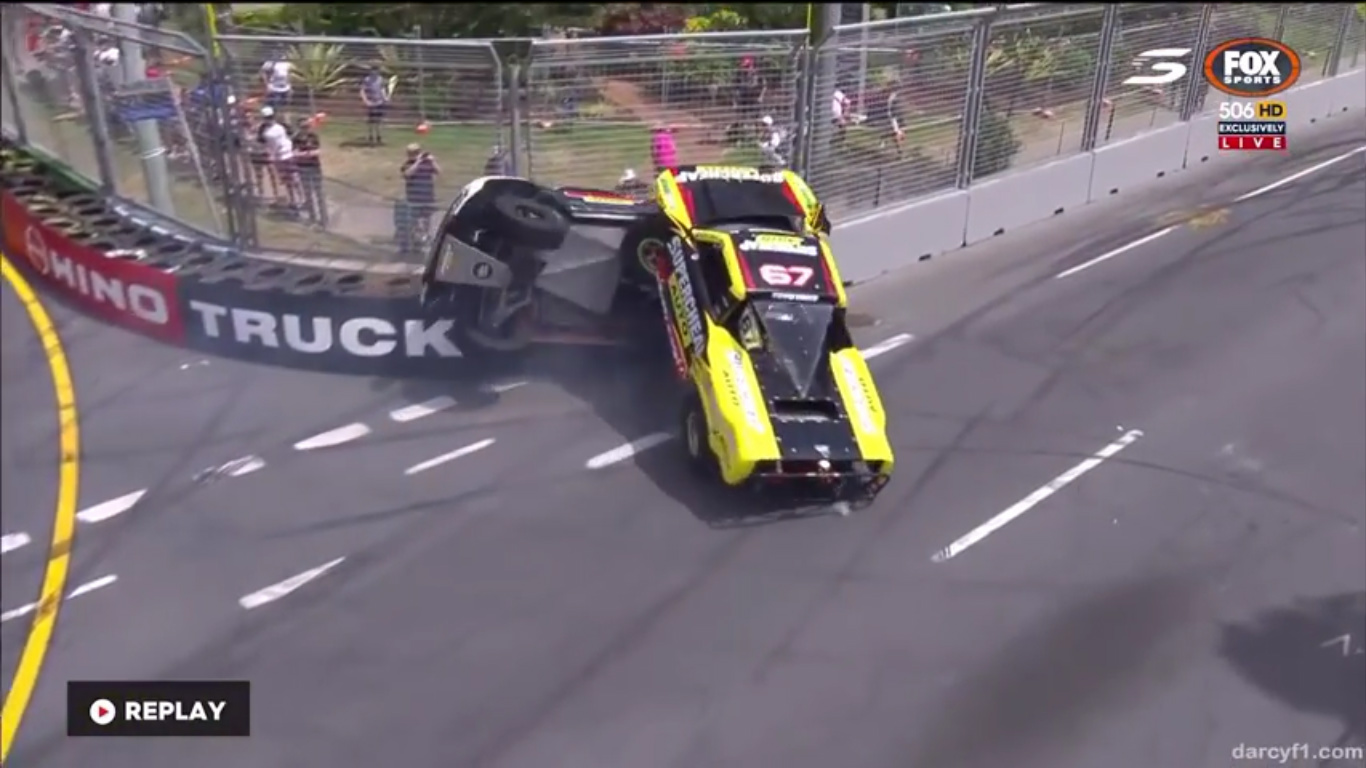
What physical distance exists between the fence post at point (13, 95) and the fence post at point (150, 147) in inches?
149

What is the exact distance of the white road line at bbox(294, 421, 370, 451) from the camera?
1026cm

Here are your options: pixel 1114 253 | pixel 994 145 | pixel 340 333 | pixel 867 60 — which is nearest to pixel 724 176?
pixel 867 60

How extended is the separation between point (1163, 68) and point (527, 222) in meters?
8.61

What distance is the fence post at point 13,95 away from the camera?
15602mm

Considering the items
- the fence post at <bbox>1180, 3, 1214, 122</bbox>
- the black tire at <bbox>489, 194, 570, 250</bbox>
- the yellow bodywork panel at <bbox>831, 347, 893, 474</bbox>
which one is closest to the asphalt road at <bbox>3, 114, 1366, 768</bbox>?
the yellow bodywork panel at <bbox>831, 347, 893, 474</bbox>

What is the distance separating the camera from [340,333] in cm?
1135

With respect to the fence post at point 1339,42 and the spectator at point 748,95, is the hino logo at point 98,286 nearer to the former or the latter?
the spectator at point 748,95

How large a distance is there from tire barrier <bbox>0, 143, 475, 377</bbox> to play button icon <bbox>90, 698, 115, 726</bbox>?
15.1ft

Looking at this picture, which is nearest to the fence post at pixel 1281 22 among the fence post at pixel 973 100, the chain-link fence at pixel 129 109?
the fence post at pixel 973 100

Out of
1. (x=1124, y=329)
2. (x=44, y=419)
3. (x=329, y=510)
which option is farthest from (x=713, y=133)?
(x=44, y=419)

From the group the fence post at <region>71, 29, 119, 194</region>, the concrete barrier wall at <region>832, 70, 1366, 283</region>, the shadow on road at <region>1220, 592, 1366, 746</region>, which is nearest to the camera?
the shadow on road at <region>1220, 592, 1366, 746</region>

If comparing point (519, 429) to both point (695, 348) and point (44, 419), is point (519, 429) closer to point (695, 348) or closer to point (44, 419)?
point (695, 348)

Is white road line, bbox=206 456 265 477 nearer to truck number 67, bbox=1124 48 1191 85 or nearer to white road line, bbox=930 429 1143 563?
white road line, bbox=930 429 1143 563

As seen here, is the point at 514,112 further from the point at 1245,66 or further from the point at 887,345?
the point at 1245,66
